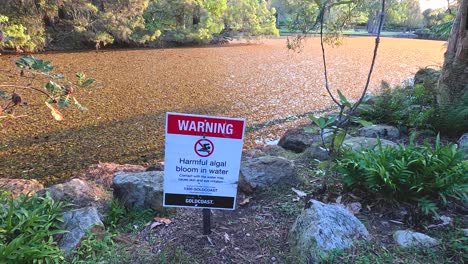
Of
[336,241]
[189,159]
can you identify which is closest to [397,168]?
[336,241]

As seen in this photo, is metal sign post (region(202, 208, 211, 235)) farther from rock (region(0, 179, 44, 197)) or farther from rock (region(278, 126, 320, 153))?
rock (region(278, 126, 320, 153))

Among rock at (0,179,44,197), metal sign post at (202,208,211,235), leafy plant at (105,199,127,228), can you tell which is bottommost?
rock at (0,179,44,197)

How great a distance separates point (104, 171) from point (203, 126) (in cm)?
204

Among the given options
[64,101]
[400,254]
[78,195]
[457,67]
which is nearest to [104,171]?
[78,195]

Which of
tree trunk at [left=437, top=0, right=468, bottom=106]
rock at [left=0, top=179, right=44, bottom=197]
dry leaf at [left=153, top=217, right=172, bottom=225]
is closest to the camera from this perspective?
dry leaf at [left=153, top=217, right=172, bottom=225]

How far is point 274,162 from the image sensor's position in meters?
2.43

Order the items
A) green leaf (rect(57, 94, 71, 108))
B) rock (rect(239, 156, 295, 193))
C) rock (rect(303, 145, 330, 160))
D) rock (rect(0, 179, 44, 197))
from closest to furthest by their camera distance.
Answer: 1. green leaf (rect(57, 94, 71, 108))
2. rock (rect(239, 156, 295, 193))
3. rock (rect(0, 179, 44, 197))
4. rock (rect(303, 145, 330, 160))

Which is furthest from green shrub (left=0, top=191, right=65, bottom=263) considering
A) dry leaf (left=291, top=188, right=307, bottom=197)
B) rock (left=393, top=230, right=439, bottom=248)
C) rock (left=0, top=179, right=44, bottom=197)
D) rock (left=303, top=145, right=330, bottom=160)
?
rock (left=303, top=145, right=330, bottom=160)

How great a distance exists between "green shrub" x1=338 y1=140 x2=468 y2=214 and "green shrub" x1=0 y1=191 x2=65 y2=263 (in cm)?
166

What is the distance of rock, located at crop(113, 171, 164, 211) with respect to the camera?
2146 millimetres

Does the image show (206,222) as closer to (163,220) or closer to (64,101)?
(163,220)

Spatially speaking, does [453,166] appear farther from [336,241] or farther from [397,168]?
[336,241]

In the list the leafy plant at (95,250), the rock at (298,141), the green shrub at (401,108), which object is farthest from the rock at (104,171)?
the green shrub at (401,108)

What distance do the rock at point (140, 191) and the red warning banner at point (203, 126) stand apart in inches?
31.9
